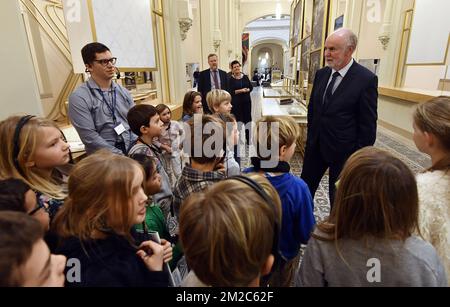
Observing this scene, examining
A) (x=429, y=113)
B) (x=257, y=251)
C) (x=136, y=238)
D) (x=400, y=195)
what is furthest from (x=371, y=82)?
(x=136, y=238)

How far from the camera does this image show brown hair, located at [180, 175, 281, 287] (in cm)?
71

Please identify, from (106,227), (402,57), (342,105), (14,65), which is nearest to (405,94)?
(402,57)

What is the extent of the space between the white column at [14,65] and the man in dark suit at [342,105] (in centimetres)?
243

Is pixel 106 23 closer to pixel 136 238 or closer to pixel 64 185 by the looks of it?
pixel 64 185

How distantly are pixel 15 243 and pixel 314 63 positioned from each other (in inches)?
200

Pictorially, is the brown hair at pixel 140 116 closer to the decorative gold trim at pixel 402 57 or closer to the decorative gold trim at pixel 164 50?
the decorative gold trim at pixel 164 50

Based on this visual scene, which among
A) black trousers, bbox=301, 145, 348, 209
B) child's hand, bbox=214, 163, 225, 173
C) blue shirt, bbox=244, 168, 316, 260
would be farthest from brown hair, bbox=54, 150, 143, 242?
black trousers, bbox=301, 145, 348, 209

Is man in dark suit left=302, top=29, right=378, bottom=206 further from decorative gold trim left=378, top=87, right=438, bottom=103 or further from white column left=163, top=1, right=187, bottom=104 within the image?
white column left=163, top=1, right=187, bottom=104

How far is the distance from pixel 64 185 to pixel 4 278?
1014mm

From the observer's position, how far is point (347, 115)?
2199mm

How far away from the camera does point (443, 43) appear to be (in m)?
4.94

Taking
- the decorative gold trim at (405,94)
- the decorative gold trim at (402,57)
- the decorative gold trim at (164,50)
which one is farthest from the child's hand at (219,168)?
the decorative gold trim at (402,57)

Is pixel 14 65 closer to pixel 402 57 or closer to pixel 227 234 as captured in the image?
pixel 227 234

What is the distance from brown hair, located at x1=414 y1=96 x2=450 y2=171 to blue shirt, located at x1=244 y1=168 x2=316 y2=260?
0.63 meters
